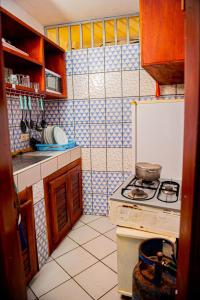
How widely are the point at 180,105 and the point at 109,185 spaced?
53.1 inches

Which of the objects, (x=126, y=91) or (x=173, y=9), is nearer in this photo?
(x=173, y=9)

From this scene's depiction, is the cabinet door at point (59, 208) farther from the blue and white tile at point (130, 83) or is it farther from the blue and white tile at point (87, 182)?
the blue and white tile at point (130, 83)

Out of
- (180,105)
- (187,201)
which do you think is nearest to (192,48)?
(187,201)

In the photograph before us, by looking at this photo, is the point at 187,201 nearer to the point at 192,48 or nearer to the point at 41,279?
the point at 192,48

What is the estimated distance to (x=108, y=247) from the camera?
211cm

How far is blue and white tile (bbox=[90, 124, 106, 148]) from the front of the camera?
2632 mm

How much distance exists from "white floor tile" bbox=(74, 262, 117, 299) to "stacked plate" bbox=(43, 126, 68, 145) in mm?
1370

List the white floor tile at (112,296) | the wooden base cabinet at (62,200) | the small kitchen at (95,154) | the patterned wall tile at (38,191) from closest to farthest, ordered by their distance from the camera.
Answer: the small kitchen at (95,154) < the white floor tile at (112,296) < the patterned wall tile at (38,191) < the wooden base cabinet at (62,200)

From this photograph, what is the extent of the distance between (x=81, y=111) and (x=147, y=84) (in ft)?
2.72

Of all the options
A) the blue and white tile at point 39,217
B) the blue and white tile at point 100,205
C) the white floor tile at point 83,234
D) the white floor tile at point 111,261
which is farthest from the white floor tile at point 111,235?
the blue and white tile at point 39,217

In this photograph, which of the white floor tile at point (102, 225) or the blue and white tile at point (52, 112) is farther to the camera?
the blue and white tile at point (52, 112)

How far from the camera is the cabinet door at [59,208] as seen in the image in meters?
1.99

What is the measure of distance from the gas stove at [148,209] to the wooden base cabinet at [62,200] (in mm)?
762

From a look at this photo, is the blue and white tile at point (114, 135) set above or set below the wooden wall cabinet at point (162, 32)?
below
